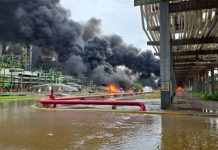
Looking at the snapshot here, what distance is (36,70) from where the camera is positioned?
125m

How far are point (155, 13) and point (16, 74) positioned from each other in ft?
313

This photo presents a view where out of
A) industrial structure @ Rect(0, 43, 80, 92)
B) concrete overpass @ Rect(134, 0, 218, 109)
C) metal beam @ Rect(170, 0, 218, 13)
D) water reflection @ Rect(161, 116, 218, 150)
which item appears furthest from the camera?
industrial structure @ Rect(0, 43, 80, 92)

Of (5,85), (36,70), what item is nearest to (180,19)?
(5,85)

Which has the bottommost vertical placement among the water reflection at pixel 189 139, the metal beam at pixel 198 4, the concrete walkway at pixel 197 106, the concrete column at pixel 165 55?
the water reflection at pixel 189 139

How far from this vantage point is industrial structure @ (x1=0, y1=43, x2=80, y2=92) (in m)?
106

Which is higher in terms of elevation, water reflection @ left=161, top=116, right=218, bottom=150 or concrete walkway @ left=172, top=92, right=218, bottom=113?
concrete walkway @ left=172, top=92, right=218, bottom=113

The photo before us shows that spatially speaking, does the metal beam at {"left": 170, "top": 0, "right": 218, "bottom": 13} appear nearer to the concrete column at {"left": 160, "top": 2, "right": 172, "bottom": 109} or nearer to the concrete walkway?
the concrete column at {"left": 160, "top": 2, "right": 172, "bottom": 109}

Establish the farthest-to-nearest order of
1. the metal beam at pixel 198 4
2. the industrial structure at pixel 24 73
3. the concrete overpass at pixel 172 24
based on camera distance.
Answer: the industrial structure at pixel 24 73, the concrete overpass at pixel 172 24, the metal beam at pixel 198 4

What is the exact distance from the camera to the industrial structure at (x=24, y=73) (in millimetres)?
106062

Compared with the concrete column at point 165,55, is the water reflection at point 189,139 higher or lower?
lower

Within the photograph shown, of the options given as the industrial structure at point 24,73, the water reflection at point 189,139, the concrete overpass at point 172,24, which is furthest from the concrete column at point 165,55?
the industrial structure at point 24,73

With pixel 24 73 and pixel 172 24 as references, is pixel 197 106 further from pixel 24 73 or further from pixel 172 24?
pixel 24 73

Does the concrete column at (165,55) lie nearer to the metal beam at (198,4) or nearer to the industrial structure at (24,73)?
the metal beam at (198,4)

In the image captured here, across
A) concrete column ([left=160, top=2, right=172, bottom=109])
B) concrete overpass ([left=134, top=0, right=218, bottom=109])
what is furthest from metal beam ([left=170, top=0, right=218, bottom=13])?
concrete column ([left=160, top=2, right=172, bottom=109])
